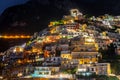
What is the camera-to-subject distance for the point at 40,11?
238ft

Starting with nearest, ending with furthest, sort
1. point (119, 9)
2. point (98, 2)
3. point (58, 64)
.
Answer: point (58, 64)
point (119, 9)
point (98, 2)

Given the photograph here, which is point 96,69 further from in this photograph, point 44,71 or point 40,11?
point 40,11


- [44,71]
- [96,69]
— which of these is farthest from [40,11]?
[96,69]

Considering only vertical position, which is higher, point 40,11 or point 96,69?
point 40,11

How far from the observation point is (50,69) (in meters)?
39.4

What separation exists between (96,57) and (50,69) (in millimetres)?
4711

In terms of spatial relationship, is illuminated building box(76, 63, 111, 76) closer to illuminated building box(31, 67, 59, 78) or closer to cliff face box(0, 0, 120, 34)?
illuminated building box(31, 67, 59, 78)

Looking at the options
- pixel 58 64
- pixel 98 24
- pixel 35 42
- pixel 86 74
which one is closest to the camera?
pixel 86 74

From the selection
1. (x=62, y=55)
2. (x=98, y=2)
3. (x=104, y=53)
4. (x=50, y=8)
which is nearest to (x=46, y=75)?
(x=62, y=55)

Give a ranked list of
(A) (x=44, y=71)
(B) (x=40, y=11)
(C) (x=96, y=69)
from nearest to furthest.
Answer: (C) (x=96, y=69) → (A) (x=44, y=71) → (B) (x=40, y=11)

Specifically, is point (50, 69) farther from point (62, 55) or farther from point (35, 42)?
point (35, 42)

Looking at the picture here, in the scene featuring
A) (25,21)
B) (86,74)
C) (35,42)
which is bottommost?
(86,74)

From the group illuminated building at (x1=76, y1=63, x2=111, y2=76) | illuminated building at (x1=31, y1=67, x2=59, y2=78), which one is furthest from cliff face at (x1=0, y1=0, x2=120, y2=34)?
illuminated building at (x1=76, y1=63, x2=111, y2=76)

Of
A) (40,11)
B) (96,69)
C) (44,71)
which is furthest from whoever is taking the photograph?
(40,11)
